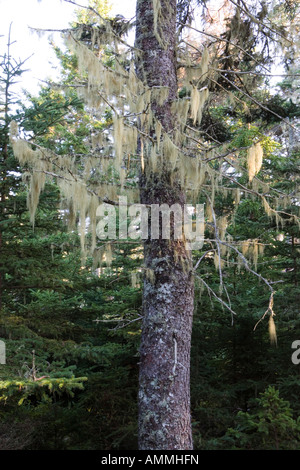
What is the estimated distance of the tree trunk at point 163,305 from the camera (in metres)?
3.63

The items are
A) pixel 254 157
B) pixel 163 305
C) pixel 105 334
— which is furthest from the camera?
pixel 105 334

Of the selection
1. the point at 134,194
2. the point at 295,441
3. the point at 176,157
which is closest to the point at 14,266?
the point at 134,194

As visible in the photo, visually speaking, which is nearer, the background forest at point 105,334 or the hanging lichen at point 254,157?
the hanging lichen at point 254,157

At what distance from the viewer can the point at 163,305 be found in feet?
12.7

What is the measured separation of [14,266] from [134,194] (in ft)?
6.13

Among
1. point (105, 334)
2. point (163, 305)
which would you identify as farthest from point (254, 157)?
point (105, 334)

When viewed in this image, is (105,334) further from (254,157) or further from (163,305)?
A: (254,157)

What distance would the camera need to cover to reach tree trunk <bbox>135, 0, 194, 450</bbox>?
363 cm

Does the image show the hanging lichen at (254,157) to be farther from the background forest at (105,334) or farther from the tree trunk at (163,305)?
the tree trunk at (163,305)

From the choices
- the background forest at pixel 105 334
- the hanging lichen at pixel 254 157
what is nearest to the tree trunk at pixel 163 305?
the background forest at pixel 105 334

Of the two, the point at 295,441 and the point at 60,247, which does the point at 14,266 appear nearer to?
the point at 60,247

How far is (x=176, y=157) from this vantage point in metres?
3.61

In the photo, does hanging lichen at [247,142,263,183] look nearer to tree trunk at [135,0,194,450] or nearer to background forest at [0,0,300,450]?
background forest at [0,0,300,450]
